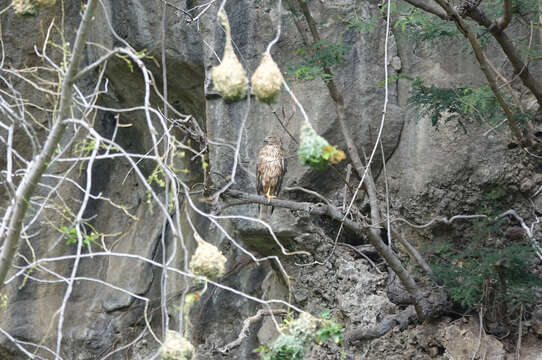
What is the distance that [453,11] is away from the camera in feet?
13.1

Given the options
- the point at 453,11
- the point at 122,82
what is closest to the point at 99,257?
the point at 122,82

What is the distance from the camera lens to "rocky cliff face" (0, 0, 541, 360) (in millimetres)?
5320

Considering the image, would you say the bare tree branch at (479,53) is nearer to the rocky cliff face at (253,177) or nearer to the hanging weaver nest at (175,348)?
the rocky cliff face at (253,177)

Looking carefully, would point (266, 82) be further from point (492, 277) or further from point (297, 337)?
point (492, 277)

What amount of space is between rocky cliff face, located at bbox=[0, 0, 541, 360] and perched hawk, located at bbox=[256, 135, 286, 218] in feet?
0.71

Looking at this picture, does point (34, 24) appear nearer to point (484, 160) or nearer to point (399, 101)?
point (399, 101)

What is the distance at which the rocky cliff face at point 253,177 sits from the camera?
209 inches

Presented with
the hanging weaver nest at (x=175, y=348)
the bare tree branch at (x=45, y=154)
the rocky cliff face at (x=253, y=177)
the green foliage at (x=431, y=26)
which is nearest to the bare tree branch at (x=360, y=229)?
the rocky cliff face at (x=253, y=177)

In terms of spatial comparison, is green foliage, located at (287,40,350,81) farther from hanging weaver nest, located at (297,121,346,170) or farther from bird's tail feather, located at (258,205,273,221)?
hanging weaver nest, located at (297,121,346,170)

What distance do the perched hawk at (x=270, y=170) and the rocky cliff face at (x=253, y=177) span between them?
22 cm

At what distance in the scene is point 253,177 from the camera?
5.95m

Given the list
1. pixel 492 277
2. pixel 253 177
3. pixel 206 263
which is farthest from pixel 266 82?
pixel 253 177

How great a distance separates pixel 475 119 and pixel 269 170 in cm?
169

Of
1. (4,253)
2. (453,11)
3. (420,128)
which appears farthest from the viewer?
(420,128)
